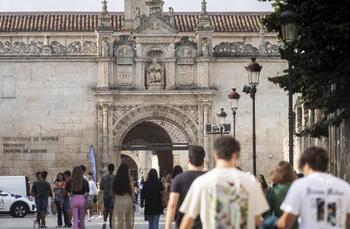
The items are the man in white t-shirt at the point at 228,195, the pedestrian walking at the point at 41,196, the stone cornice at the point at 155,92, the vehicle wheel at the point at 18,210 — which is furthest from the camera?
the stone cornice at the point at 155,92

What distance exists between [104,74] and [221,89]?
534 centimetres

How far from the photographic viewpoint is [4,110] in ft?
175

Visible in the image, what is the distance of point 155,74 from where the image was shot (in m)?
53.3

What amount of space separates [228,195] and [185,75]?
42.4m

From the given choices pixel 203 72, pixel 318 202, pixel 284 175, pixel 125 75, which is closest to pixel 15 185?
pixel 125 75

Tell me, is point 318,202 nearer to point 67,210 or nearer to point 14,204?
point 67,210

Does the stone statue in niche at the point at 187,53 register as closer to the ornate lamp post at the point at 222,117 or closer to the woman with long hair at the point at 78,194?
the ornate lamp post at the point at 222,117

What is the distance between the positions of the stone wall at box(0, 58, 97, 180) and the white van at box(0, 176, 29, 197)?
6.24m

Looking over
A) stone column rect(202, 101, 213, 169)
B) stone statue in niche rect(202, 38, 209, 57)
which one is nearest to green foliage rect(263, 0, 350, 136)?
stone column rect(202, 101, 213, 169)

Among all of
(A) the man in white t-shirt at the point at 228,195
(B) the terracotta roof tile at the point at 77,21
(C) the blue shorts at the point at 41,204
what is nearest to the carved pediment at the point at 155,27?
(B) the terracotta roof tile at the point at 77,21

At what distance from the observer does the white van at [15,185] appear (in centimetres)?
4575

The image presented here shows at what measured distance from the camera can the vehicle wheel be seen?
145ft

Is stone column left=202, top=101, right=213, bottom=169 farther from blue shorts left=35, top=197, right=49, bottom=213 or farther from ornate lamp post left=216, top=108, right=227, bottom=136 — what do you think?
blue shorts left=35, top=197, right=49, bottom=213

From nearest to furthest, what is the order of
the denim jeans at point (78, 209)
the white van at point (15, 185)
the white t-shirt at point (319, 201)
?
the white t-shirt at point (319, 201), the denim jeans at point (78, 209), the white van at point (15, 185)
